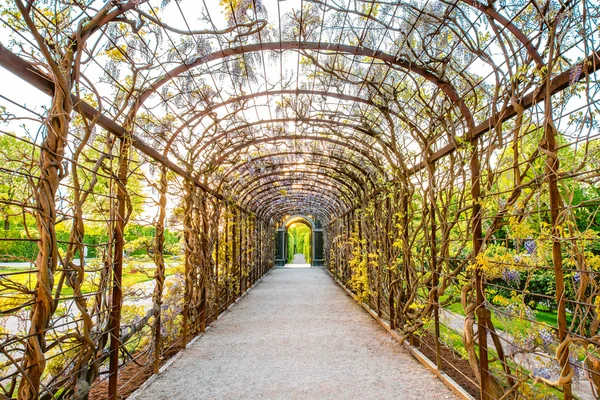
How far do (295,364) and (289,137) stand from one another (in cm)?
287

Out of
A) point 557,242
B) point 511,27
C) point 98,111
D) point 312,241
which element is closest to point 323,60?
point 511,27

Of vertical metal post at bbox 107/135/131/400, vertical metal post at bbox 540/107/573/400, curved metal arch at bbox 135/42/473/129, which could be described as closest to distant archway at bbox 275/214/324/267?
curved metal arch at bbox 135/42/473/129

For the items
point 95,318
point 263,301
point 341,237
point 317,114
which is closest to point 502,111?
point 317,114

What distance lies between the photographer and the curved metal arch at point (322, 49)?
2.70 meters

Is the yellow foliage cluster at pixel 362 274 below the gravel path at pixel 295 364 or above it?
above

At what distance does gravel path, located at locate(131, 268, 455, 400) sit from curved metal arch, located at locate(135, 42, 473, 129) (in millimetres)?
2220

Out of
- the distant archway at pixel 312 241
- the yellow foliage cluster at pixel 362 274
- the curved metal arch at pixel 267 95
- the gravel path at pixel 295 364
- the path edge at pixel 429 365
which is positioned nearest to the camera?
the path edge at pixel 429 365

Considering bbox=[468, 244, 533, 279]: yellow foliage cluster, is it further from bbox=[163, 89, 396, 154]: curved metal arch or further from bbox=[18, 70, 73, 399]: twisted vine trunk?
bbox=[18, 70, 73, 399]: twisted vine trunk

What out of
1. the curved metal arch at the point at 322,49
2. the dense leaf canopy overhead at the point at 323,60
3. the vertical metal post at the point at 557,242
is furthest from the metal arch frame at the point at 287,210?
the vertical metal post at the point at 557,242

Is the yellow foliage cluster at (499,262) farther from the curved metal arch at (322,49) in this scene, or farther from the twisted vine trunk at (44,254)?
the twisted vine trunk at (44,254)

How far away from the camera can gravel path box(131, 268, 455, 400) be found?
2795mm

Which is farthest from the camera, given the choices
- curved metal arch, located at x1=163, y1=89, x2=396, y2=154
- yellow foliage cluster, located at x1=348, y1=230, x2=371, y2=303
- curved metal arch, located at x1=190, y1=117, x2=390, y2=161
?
yellow foliage cluster, located at x1=348, y1=230, x2=371, y2=303

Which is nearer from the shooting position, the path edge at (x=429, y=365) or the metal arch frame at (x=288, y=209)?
the path edge at (x=429, y=365)

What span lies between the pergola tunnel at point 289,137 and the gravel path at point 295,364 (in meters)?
0.26
